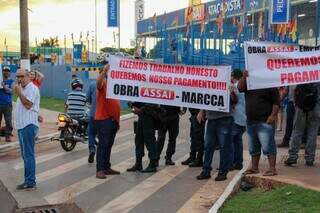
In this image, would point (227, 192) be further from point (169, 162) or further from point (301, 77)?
point (169, 162)

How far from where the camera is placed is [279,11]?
61.6 feet

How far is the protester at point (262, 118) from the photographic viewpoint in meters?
8.74

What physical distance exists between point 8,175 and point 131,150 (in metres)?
3.30

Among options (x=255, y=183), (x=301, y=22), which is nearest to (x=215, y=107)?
(x=255, y=183)

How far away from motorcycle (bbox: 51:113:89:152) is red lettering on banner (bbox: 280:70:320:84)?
535 centimetres

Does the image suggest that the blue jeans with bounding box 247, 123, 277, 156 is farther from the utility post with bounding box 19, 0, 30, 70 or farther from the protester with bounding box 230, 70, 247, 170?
the utility post with bounding box 19, 0, 30, 70

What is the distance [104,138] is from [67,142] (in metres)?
3.41

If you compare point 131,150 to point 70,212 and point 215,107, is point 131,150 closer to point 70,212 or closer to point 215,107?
point 215,107

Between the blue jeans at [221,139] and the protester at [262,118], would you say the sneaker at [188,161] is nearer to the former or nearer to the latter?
the blue jeans at [221,139]

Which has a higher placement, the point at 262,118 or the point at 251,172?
the point at 262,118

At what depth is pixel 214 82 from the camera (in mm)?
9484

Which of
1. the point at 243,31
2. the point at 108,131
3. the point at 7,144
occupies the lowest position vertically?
the point at 7,144

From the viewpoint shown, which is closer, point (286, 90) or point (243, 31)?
point (286, 90)

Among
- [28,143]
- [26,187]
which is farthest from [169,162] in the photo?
[28,143]
